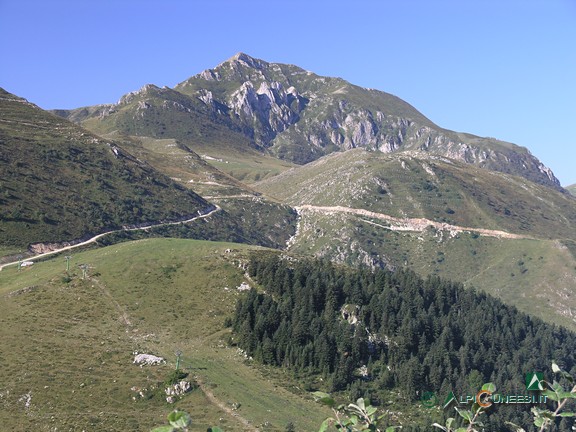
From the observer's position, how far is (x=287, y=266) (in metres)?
123

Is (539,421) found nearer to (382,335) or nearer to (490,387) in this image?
(490,387)

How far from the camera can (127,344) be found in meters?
93.0

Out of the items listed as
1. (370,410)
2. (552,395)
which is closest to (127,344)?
(370,410)

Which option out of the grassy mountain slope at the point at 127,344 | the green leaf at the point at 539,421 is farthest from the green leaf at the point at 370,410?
the grassy mountain slope at the point at 127,344

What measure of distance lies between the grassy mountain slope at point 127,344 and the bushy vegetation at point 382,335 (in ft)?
19.1

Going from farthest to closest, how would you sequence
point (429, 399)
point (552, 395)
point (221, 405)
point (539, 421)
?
point (429, 399)
point (221, 405)
point (539, 421)
point (552, 395)

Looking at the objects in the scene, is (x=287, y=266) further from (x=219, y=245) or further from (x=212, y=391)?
(x=212, y=391)

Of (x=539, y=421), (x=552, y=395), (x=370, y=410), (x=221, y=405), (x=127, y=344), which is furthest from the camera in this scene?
(x=127, y=344)

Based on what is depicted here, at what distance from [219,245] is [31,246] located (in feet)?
182

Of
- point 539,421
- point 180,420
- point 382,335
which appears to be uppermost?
point 539,421

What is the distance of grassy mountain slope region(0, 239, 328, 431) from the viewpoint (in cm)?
7569

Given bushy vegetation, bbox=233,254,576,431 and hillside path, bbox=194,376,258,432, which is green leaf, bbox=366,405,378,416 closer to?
hillside path, bbox=194,376,258,432

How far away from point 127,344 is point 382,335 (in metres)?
45.1

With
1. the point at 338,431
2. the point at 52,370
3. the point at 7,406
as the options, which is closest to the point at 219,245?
the point at 52,370
